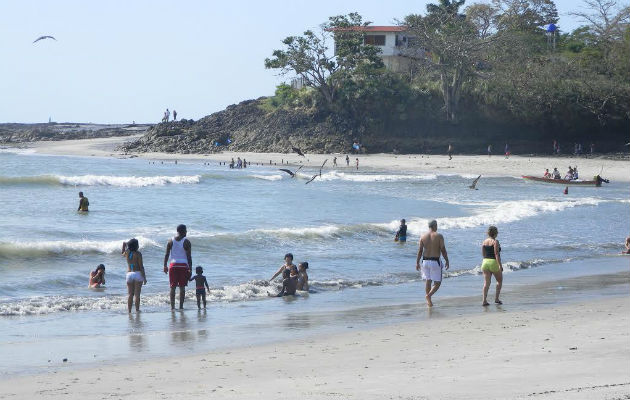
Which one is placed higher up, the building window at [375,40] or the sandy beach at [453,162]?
the building window at [375,40]

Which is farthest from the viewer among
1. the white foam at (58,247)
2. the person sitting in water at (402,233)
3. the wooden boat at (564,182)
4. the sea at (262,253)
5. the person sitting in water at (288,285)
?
the wooden boat at (564,182)

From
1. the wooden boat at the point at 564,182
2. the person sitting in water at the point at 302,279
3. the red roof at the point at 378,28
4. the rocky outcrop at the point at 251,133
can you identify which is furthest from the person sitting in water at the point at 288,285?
the red roof at the point at 378,28

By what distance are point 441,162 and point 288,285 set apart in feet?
145

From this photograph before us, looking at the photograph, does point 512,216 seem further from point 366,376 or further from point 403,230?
point 366,376

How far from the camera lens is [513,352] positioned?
29.8ft

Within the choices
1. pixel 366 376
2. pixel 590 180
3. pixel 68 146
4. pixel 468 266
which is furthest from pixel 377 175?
pixel 366 376

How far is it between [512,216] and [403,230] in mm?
9179

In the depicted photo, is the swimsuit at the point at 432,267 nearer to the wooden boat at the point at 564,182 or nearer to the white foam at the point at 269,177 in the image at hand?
the wooden boat at the point at 564,182

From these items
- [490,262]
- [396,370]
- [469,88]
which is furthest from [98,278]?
[469,88]

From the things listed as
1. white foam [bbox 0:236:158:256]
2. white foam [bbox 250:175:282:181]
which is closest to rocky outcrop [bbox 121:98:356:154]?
white foam [bbox 250:175:282:181]

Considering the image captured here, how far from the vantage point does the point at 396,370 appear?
8.37 m

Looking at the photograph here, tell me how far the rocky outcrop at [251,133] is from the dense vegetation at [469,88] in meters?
1.06

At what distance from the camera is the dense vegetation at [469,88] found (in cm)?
6475

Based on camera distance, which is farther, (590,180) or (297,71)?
(297,71)
